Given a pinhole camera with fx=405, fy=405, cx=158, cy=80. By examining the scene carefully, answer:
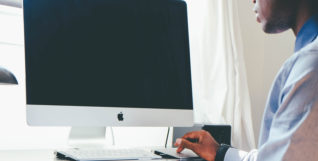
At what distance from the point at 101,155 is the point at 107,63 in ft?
1.05

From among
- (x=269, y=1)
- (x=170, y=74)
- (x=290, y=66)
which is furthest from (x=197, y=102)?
(x=290, y=66)

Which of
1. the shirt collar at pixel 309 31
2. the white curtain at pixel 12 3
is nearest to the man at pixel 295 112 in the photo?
the shirt collar at pixel 309 31

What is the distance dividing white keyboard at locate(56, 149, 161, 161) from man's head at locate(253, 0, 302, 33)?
51 centimetres

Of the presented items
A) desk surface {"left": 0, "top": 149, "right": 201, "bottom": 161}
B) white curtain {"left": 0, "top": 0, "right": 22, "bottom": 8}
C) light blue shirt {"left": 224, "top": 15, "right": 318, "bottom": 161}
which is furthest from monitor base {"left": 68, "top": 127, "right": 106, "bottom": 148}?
light blue shirt {"left": 224, "top": 15, "right": 318, "bottom": 161}

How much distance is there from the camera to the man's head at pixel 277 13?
0.98 meters

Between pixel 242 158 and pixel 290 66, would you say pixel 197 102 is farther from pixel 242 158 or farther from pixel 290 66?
pixel 290 66

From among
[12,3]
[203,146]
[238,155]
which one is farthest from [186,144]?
[12,3]

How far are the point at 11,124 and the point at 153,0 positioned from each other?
2.38ft

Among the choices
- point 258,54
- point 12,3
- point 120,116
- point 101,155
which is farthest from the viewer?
point 258,54

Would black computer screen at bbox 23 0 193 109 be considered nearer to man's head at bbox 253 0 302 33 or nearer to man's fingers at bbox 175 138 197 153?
man's fingers at bbox 175 138 197 153

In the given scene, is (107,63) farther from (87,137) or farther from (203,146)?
(203,146)

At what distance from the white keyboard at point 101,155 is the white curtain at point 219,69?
766 millimetres

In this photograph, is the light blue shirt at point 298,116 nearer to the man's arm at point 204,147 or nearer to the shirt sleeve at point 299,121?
the shirt sleeve at point 299,121

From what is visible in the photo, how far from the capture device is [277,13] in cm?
102
